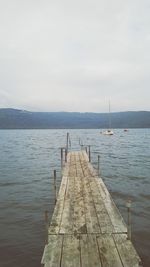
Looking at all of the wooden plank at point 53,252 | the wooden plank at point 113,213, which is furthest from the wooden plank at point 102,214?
the wooden plank at point 53,252

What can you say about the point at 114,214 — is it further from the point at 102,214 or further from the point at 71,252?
the point at 71,252

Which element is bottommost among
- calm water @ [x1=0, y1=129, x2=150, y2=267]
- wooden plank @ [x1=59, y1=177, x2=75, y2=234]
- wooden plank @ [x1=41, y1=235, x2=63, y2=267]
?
calm water @ [x1=0, y1=129, x2=150, y2=267]

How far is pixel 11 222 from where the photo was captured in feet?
46.7

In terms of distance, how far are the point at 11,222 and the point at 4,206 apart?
277 cm

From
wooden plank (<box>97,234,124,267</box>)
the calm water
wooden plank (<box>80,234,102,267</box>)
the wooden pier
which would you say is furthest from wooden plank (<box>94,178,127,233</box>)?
the calm water

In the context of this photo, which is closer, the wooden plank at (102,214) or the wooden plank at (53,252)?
the wooden plank at (53,252)

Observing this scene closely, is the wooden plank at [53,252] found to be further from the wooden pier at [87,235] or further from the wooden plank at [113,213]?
the wooden plank at [113,213]

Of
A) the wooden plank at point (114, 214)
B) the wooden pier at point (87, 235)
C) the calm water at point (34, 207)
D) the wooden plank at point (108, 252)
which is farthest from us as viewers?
the calm water at point (34, 207)

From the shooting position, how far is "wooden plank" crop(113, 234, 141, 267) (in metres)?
7.55

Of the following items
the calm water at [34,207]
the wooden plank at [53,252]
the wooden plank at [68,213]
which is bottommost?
the calm water at [34,207]

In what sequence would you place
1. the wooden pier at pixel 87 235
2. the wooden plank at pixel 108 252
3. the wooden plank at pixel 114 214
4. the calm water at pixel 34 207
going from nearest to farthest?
the wooden plank at pixel 108 252 → the wooden pier at pixel 87 235 → the wooden plank at pixel 114 214 → the calm water at pixel 34 207

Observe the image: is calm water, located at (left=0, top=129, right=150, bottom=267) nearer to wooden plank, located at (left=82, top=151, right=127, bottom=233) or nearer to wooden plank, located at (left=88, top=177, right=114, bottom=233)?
wooden plank, located at (left=82, top=151, right=127, bottom=233)

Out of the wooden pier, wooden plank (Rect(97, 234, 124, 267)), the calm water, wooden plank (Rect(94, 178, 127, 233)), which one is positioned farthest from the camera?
the calm water

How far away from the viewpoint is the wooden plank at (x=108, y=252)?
296 inches
